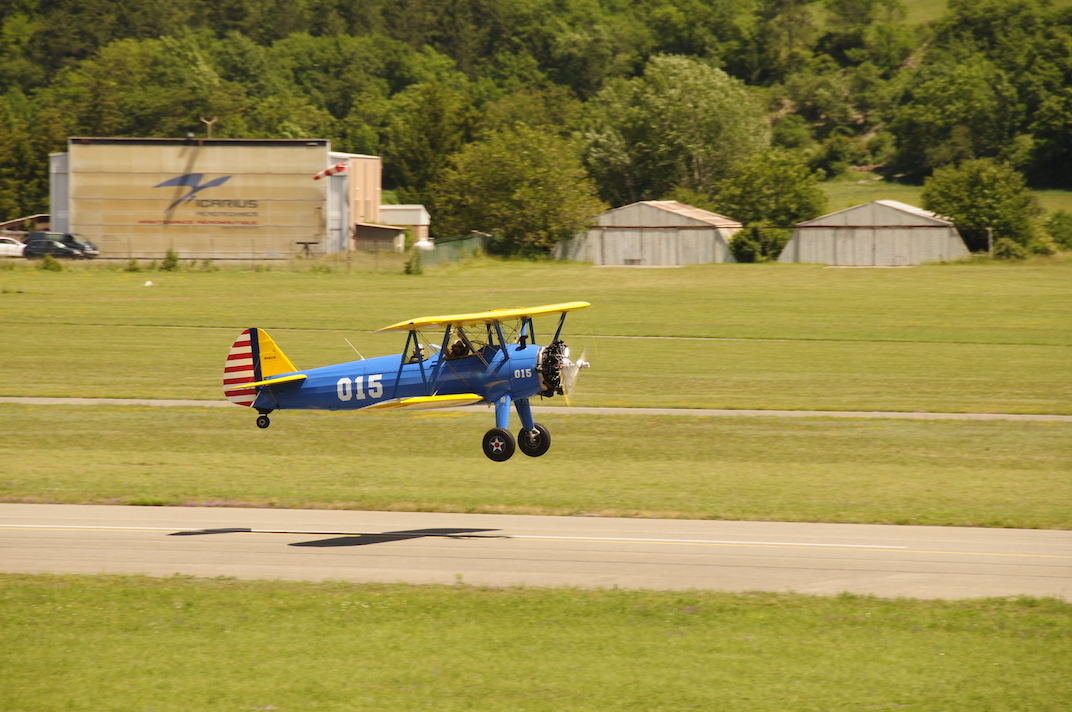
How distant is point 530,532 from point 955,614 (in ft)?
29.8

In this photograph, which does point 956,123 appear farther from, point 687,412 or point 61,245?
point 687,412

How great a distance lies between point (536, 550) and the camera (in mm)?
22734

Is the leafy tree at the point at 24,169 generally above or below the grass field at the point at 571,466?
above

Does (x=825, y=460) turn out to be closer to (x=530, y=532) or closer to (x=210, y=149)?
(x=530, y=532)

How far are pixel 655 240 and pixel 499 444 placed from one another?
235ft

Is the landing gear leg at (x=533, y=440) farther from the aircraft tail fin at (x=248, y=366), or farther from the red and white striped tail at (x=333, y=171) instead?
the red and white striped tail at (x=333, y=171)

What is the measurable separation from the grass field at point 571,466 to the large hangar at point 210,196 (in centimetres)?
4827

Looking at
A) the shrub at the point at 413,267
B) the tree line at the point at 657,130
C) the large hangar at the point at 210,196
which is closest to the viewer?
the shrub at the point at 413,267

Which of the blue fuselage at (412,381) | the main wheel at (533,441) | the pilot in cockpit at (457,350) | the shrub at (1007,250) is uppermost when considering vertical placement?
the shrub at (1007,250)

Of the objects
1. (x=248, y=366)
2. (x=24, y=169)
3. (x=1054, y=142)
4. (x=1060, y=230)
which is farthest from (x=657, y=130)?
(x=248, y=366)

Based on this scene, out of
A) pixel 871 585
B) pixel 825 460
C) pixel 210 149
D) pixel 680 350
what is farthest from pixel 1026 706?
pixel 210 149

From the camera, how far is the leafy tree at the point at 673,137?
413 ft

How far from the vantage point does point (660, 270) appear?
87.3 meters

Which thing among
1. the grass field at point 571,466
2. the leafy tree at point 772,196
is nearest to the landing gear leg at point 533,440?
the grass field at point 571,466
